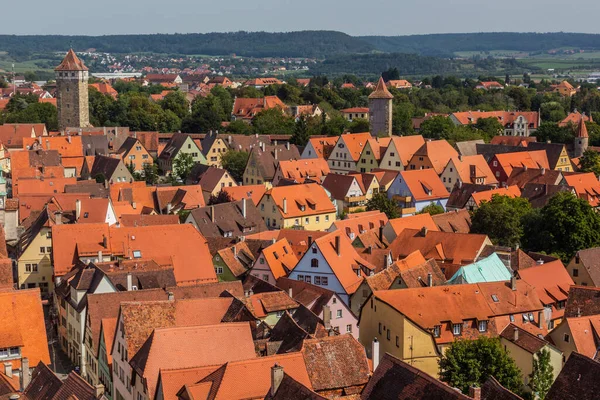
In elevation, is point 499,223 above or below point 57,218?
below

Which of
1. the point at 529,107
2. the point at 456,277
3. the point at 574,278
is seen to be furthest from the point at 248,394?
the point at 529,107

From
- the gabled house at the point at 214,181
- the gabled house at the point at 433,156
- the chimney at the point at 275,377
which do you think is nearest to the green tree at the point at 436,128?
the gabled house at the point at 433,156

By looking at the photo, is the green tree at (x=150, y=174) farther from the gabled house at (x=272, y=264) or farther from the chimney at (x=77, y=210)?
the gabled house at (x=272, y=264)

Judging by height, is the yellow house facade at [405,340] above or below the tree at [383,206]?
above

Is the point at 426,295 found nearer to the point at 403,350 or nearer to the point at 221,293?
the point at 403,350

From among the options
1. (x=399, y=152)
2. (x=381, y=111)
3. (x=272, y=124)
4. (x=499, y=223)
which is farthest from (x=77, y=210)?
(x=381, y=111)

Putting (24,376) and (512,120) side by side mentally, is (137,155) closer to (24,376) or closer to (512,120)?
(512,120)

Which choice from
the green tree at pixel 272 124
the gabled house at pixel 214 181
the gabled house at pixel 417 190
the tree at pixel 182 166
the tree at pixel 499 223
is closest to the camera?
the tree at pixel 499 223
